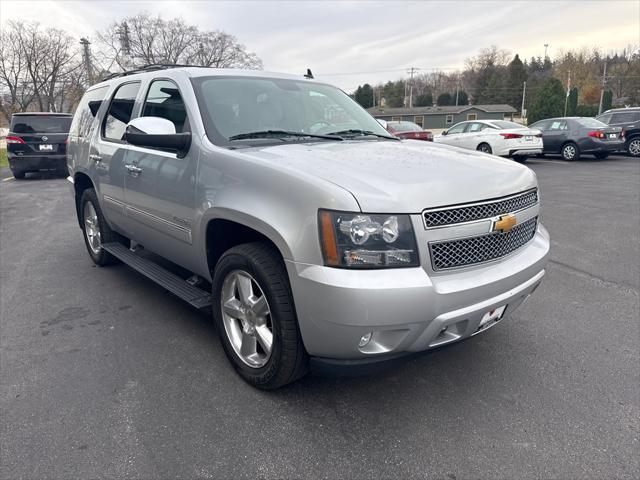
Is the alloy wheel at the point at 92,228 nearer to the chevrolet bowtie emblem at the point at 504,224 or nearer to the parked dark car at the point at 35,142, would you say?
the chevrolet bowtie emblem at the point at 504,224

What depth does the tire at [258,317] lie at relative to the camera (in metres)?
2.38

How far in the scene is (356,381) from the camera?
2871 millimetres

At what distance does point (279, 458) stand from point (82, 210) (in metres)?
4.17

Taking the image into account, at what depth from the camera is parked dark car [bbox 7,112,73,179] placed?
12.5 m

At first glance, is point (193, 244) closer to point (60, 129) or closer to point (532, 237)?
point (532, 237)

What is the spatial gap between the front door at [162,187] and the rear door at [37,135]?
10.8 m

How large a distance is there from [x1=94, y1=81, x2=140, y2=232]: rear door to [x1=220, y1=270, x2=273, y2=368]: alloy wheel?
68.5 inches

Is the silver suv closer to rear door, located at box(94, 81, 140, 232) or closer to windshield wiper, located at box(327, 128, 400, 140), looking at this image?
windshield wiper, located at box(327, 128, 400, 140)

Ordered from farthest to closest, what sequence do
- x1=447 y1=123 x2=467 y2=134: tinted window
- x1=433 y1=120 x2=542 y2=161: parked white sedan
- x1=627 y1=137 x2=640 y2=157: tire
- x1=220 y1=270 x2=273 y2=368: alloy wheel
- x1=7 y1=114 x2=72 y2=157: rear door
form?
x1=447 y1=123 x2=467 y2=134: tinted window
x1=627 y1=137 x2=640 y2=157: tire
x1=433 y1=120 x2=542 y2=161: parked white sedan
x1=7 y1=114 x2=72 y2=157: rear door
x1=220 y1=270 x2=273 y2=368: alloy wheel

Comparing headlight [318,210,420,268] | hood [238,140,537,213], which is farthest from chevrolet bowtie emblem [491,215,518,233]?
headlight [318,210,420,268]

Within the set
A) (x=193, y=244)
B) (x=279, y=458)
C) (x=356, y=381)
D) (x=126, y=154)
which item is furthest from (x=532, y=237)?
(x=126, y=154)

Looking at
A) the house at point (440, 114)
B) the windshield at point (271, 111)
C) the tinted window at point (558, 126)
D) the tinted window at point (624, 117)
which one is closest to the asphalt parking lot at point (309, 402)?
the windshield at point (271, 111)

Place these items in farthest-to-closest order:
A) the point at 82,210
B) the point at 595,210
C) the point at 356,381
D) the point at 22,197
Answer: the point at 22,197
the point at 595,210
the point at 82,210
the point at 356,381

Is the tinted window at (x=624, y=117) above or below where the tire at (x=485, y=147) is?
above
